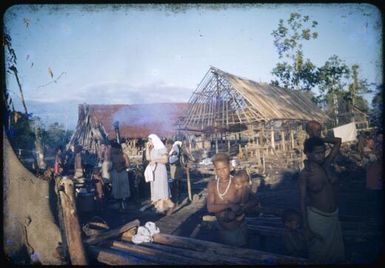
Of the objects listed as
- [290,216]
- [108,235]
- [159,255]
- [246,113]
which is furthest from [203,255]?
[246,113]

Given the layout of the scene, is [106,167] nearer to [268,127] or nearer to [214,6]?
A: [214,6]

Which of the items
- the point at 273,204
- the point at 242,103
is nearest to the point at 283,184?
the point at 273,204

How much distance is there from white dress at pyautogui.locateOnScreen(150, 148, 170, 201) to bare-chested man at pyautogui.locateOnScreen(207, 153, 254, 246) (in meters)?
3.18

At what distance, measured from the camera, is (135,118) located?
69.3ft

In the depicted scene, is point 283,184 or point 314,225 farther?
point 283,184

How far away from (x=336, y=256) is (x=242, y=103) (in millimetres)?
9644

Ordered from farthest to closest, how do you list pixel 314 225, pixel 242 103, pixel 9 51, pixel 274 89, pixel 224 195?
1. pixel 274 89
2. pixel 242 103
3. pixel 9 51
4. pixel 224 195
5. pixel 314 225

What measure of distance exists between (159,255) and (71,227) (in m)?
1.18

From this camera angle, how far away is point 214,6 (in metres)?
4.80

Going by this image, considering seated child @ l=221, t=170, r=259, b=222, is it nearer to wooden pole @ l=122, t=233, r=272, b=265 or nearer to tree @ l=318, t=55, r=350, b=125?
wooden pole @ l=122, t=233, r=272, b=265

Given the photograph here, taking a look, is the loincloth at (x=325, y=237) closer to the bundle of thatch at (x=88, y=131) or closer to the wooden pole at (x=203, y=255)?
the wooden pole at (x=203, y=255)

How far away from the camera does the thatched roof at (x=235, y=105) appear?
12492 millimetres

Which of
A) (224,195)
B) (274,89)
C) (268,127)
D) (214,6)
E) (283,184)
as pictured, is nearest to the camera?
(224,195)

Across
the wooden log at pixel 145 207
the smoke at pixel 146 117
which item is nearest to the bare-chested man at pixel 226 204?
the wooden log at pixel 145 207
